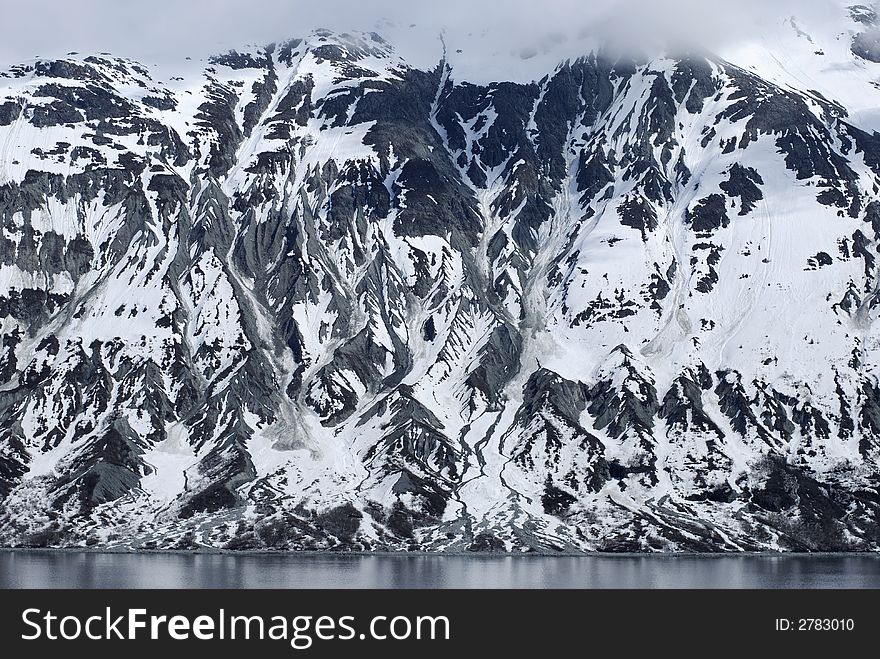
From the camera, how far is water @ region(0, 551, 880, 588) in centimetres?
15262

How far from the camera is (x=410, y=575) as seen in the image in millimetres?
169000

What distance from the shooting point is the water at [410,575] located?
152625 millimetres
